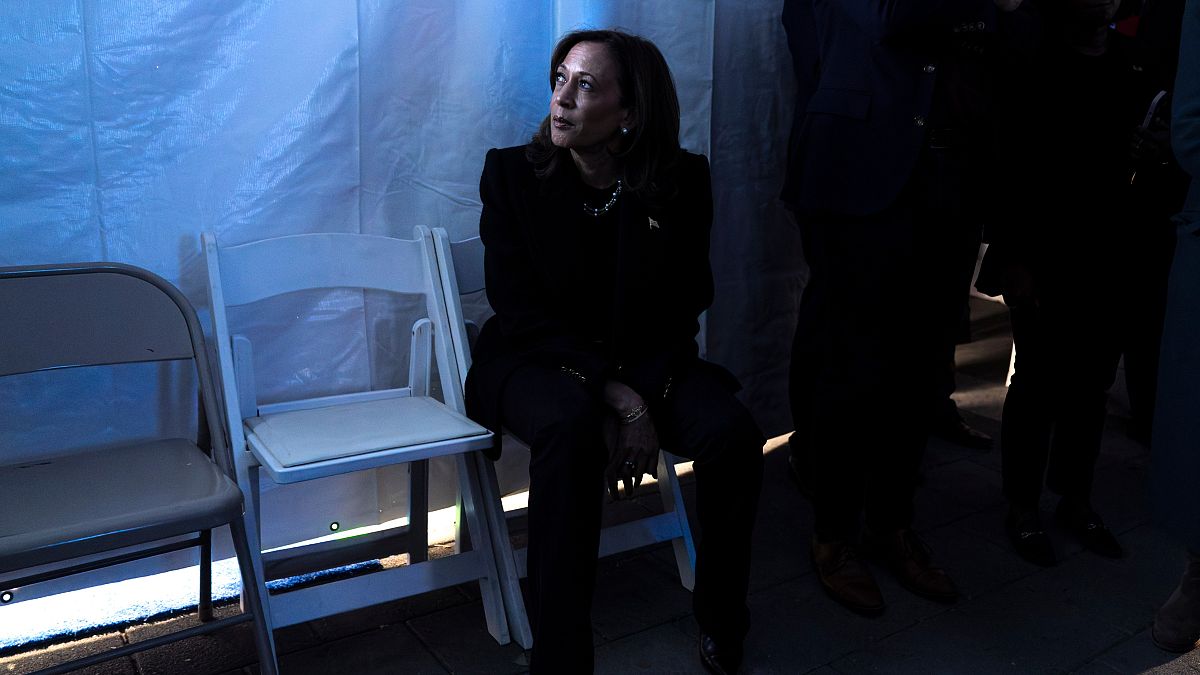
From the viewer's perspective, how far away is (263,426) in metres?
2.32

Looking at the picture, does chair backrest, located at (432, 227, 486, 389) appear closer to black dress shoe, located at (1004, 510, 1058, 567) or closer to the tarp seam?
the tarp seam

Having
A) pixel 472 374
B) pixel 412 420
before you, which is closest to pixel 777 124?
pixel 472 374

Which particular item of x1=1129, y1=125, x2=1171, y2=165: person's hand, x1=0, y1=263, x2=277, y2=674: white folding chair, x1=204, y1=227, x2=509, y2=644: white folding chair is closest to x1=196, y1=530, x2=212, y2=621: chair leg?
x1=0, y1=263, x2=277, y2=674: white folding chair

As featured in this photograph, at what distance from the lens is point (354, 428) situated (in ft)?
7.54

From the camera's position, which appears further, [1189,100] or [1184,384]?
[1184,384]

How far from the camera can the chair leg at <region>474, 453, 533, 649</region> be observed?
8.02 ft

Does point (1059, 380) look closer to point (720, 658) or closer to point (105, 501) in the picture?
point (720, 658)

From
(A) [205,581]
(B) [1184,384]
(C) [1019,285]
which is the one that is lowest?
(A) [205,581]

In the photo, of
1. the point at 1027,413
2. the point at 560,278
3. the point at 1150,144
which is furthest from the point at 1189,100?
the point at 560,278

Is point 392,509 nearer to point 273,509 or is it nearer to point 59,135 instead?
point 273,509

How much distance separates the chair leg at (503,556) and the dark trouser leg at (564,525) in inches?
8.8

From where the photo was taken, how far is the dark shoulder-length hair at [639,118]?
7.98 ft

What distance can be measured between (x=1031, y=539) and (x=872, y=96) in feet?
4.56

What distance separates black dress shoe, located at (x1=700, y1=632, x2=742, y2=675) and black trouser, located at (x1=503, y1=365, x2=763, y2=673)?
2cm
